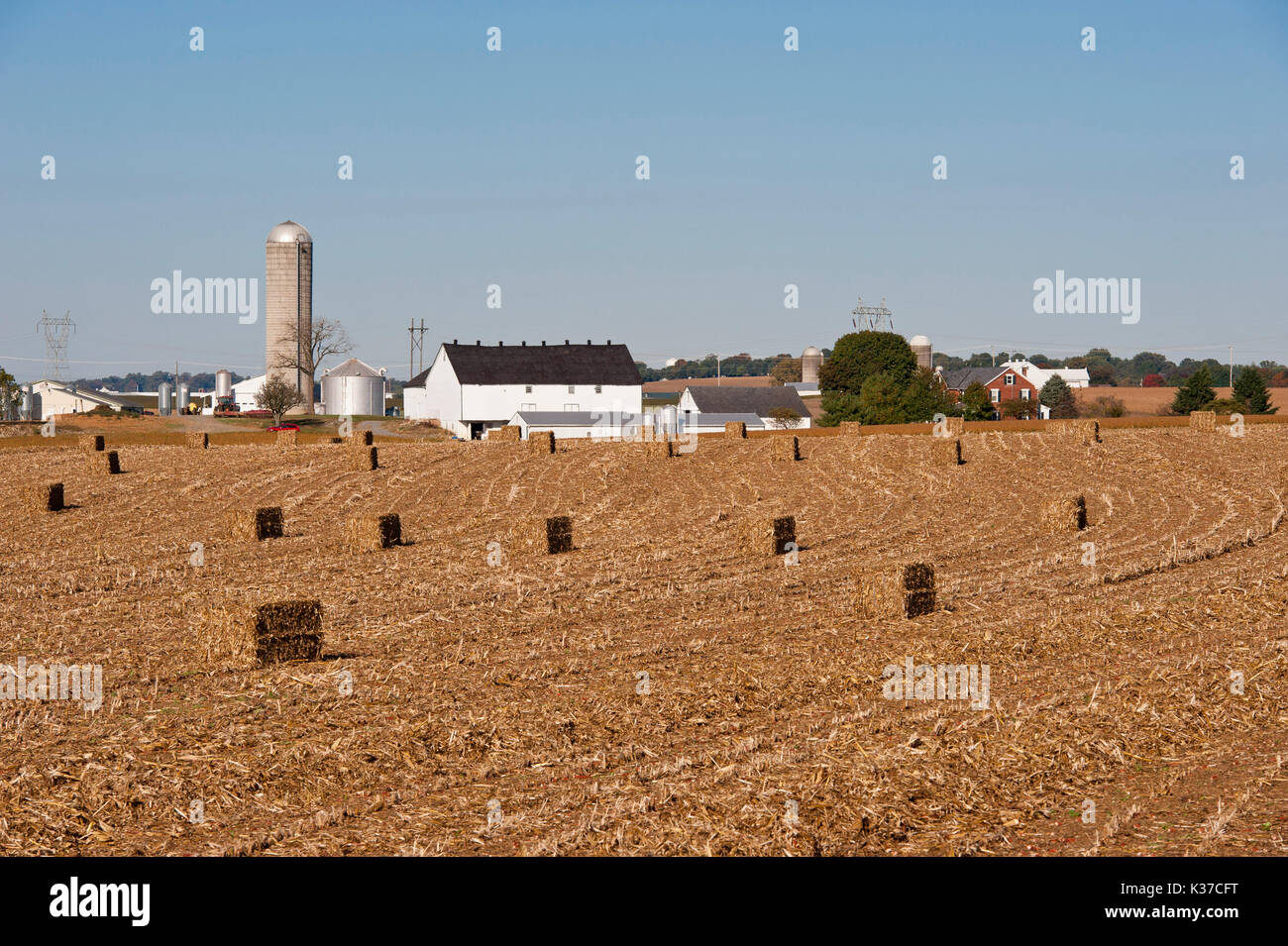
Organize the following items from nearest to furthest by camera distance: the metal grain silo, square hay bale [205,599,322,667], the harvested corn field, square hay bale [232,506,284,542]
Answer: the harvested corn field, square hay bale [205,599,322,667], square hay bale [232,506,284,542], the metal grain silo

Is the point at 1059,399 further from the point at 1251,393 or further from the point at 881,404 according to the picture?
the point at 881,404

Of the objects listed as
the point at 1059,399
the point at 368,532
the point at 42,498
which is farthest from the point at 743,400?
the point at 368,532

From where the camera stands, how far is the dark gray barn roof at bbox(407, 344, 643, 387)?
107312 millimetres

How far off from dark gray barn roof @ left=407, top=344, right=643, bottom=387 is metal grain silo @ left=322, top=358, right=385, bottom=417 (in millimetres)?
34998

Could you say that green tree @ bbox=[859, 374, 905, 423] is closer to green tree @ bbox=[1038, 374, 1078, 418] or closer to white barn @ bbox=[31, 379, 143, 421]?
green tree @ bbox=[1038, 374, 1078, 418]

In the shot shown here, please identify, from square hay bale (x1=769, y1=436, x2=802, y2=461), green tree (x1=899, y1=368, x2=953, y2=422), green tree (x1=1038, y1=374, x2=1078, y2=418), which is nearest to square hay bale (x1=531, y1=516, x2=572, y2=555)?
square hay bale (x1=769, y1=436, x2=802, y2=461)

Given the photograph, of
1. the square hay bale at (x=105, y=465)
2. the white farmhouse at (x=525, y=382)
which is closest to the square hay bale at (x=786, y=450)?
the square hay bale at (x=105, y=465)

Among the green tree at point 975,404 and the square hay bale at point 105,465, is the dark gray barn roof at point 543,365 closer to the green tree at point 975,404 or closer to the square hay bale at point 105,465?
the green tree at point 975,404

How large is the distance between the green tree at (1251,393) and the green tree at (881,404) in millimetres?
27426

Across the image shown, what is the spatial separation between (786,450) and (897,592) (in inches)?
1226

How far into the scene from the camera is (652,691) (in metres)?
13.1
